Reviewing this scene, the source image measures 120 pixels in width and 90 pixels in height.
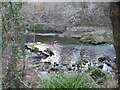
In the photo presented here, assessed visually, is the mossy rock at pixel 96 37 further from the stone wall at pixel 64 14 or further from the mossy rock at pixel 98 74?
the mossy rock at pixel 98 74

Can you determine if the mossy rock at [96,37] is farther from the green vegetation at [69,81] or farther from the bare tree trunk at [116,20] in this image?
the green vegetation at [69,81]

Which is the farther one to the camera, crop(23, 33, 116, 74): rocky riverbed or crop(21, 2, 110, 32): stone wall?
crop(23, 33, 116, 74): rocky riverbed

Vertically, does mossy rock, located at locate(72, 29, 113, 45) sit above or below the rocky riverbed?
above

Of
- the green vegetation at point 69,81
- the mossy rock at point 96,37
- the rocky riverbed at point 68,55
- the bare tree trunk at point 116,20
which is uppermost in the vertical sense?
the bare tree trunk at point 116,20

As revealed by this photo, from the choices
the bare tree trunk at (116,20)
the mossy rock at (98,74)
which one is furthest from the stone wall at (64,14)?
the mossy rock at (98,74)

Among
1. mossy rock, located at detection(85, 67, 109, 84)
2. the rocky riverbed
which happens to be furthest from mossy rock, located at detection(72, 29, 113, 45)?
mossy rock, located at detection(85, 67, 109, 84)

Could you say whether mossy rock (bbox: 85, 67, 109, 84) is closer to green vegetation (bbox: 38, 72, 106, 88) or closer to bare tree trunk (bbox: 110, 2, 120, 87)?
green vegetation (bbox: 38, 72, 106, 88)

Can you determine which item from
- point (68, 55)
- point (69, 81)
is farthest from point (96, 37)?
point (69, 81)

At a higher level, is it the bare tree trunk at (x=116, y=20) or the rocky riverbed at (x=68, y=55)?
the bare tree trunk at (x=116, y=20)

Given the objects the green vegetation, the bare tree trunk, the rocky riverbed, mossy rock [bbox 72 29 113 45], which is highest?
the bare tree trunk

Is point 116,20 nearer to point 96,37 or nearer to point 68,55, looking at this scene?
point 96,37

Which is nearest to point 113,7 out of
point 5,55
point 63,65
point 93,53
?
point 93,53

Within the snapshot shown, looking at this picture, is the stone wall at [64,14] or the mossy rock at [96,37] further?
the mossy rock at [96,37]

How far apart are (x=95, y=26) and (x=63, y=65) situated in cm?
40
